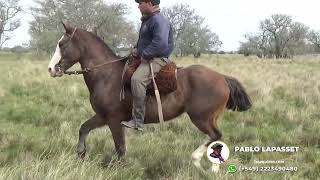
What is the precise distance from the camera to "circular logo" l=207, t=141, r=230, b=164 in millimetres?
6668

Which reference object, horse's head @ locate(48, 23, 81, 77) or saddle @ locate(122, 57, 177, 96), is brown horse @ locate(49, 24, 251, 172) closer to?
horse's head @ locate(48, 23, 81, 77)

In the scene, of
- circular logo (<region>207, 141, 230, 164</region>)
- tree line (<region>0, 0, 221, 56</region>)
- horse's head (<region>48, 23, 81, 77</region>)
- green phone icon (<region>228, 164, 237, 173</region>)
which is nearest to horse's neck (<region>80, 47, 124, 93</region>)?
horse's head (<region>48, 23, 81, 77</region>)

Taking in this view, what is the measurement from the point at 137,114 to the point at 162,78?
25.3 inches

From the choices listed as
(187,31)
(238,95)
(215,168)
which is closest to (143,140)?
(238,95)

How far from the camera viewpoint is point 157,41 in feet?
21.9

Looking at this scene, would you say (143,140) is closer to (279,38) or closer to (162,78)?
(162,78)

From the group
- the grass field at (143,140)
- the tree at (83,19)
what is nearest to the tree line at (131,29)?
the tree at (83,19)

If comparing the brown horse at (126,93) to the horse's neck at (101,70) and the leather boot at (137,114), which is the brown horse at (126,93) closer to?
the horse's neck at (101,70)

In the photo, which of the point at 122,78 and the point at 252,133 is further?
the point at 252,133

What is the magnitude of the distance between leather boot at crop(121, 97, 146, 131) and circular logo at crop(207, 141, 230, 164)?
1072mm

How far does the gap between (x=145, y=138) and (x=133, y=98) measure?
1.87m

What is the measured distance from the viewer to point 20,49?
253 feet

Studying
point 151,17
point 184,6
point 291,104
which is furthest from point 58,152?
point 184,6

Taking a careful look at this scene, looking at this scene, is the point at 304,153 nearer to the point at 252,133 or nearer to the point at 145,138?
the point at 252,133
